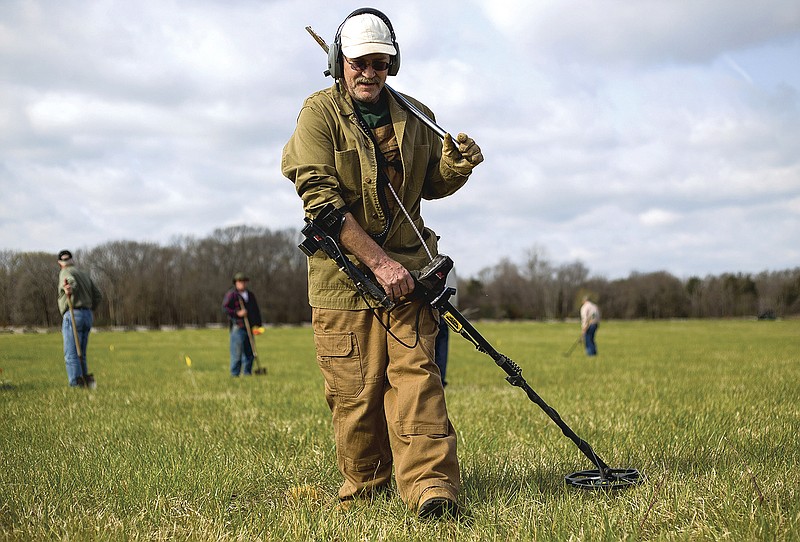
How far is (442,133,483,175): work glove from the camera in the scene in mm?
4430

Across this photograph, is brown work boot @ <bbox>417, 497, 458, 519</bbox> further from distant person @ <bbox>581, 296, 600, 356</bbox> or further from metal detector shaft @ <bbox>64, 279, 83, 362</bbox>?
distant person @ <bbox>581, 296, 600, 356</bbox>

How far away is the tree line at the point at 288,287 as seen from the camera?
310ft

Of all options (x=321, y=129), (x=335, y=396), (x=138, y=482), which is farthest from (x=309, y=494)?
(x=321, y=129)

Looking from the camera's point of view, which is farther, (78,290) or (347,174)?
(78,290)

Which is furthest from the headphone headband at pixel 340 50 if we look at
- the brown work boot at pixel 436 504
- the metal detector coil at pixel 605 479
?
the metal detector coil at pixel 605 479

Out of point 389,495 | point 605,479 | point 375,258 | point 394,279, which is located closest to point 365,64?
point 375,258

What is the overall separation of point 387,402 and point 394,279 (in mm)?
770

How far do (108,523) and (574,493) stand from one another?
2600 mm

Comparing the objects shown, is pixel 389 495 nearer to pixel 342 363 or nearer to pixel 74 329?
pixel 342 363

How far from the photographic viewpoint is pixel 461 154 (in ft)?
14.8

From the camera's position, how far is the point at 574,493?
4.61 metres

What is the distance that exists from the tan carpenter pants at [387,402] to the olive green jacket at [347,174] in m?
0.19

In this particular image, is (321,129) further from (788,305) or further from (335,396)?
(788,305)

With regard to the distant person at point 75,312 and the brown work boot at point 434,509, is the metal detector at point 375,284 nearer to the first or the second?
the brown work boot at point 434,509
